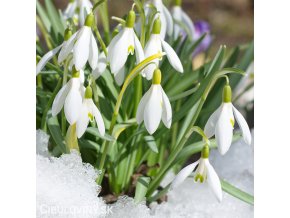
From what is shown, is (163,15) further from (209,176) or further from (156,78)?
(209,176)

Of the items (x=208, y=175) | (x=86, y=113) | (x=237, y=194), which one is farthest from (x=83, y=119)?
(x=237, y=194)

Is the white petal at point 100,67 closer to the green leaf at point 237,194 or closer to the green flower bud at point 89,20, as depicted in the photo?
the green flower bud at point 89,20

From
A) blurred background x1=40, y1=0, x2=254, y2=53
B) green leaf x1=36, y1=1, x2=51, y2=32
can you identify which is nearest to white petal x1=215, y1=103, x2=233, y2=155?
green leaf x1=36, y1=1, x2=51, y2=32

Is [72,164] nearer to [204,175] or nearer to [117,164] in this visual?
[117,164]

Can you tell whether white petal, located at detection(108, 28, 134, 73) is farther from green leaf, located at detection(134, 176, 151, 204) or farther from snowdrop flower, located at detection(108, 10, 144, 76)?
green leaf, located at detection(134, 176, 151, 204)

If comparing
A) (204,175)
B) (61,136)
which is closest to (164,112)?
(204,175)

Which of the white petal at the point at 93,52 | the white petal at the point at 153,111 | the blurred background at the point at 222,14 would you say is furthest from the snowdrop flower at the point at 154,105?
the blurred background at the point at 222,14
